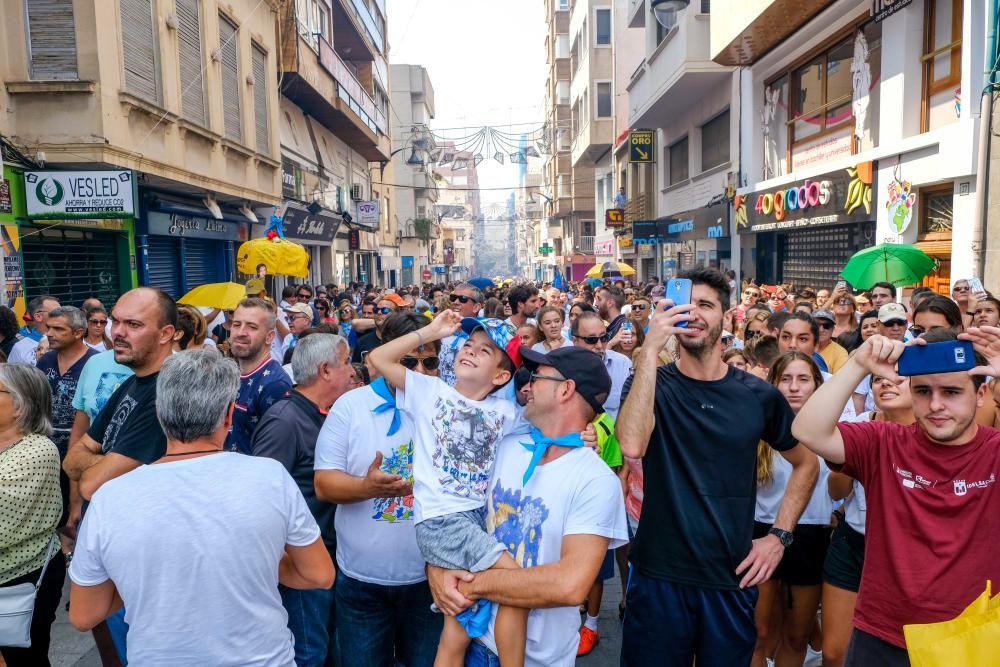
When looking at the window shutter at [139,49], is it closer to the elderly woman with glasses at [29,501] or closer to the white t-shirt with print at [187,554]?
the elderly woman with glasses at [29,501]

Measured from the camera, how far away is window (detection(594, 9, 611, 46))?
117 feet

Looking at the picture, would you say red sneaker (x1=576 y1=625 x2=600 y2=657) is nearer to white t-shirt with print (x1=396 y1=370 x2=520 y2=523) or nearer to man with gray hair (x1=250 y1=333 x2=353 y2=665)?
man with gray hair (x1=250 y1=333 x2=353 y2=665)

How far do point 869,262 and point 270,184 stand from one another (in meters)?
14.1

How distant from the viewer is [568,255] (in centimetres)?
5088

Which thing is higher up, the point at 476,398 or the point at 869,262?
the point at 869,262

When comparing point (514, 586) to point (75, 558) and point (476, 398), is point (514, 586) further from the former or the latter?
point (75, 558)

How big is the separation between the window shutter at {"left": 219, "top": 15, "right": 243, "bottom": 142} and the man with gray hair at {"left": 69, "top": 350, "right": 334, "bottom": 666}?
550 inches

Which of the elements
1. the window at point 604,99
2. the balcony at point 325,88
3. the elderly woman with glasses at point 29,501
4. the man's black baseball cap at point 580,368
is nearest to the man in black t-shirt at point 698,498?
the man's black baseball cap at point 580,368

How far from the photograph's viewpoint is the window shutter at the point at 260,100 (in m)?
17.0

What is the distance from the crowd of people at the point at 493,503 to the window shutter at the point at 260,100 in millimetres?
14306

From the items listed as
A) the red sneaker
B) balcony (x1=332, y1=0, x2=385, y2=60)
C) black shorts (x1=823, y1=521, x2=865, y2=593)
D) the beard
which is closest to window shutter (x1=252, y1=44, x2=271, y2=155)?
balcony (x1=332, y1=0, x2=385, y2=60)

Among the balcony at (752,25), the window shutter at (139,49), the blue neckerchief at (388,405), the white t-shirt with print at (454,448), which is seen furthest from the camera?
the balcony at (752,25)

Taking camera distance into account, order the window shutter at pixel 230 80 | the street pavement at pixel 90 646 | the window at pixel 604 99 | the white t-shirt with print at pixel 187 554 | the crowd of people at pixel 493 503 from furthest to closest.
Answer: the window at pixel 604 99, the window shutter at pixel 230 80, the street pavement at pixel 90 646, the crowd of people at pixel 493 503, the white t-shirt with print at pixel 187 554

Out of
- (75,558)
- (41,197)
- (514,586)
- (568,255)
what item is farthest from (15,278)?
(568,255)
